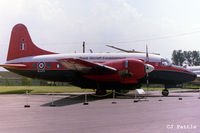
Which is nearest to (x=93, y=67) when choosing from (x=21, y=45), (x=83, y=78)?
(x=83, y=78)

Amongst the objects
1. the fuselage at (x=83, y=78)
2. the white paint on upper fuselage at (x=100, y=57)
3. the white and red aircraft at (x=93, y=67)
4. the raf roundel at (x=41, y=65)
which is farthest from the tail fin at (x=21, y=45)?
the raf roundel at (x=41, y=65)

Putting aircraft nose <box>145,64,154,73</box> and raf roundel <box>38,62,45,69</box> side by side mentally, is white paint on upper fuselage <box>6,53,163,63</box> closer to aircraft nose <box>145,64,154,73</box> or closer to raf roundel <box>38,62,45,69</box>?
raf roundel <box>38,62,45,69</box>

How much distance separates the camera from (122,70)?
21.8m

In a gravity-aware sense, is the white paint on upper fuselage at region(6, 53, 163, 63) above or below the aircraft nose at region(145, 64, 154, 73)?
above

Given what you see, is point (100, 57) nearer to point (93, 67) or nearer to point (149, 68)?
point (93, 67)

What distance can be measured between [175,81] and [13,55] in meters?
17.2

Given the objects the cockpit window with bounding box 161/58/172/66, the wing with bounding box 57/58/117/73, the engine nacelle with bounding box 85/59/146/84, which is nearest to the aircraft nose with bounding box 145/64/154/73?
the engine nacelle with bounding box 85/59/146/84

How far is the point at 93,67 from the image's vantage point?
71.0ft

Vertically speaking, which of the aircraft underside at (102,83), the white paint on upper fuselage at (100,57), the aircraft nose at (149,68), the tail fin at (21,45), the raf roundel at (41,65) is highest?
the tail fin at (21,45)

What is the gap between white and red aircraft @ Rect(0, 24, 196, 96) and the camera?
21.7 meters

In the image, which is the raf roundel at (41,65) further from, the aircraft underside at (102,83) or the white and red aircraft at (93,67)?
the aircraft underside at (102,83)

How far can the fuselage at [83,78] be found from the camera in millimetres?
23984

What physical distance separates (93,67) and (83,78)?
2335 millimetres

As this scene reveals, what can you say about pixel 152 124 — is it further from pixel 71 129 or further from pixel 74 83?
pixel 74 83
